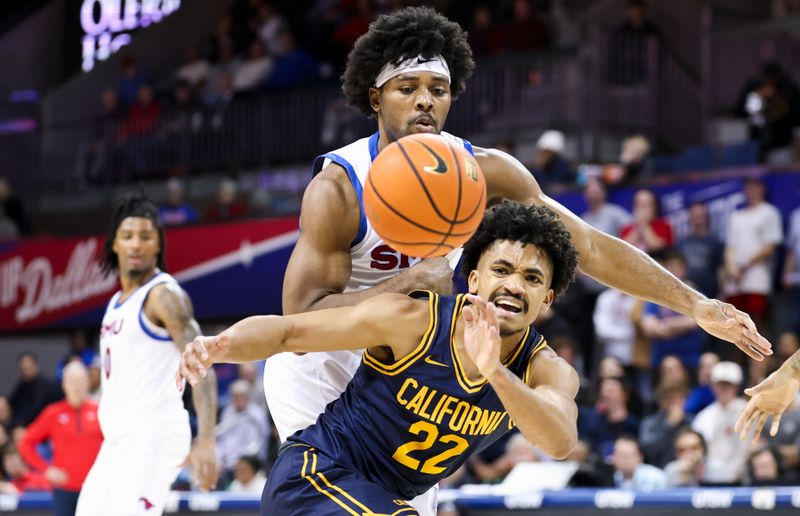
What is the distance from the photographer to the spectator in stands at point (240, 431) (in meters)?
11.9

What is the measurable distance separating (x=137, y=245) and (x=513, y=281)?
353 cm

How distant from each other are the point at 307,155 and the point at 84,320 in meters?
3.43

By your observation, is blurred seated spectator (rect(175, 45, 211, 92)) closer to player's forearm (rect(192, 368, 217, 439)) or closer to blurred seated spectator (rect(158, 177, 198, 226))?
blurred seated spectator (rect(158, 177, 198, 226))

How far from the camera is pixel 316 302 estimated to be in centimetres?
489

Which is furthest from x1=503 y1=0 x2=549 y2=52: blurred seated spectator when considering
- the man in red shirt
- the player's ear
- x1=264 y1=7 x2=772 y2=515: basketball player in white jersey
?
the player's ear

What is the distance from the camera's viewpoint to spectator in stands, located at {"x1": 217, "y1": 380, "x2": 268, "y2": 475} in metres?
11.9

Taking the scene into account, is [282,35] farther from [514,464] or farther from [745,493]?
[745,493]

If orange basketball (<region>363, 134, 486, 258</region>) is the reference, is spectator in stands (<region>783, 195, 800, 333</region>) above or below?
below

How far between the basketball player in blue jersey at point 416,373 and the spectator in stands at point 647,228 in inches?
256

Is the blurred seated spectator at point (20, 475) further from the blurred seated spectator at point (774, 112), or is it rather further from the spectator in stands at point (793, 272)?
the blurred seated spectator at point (774, 112)

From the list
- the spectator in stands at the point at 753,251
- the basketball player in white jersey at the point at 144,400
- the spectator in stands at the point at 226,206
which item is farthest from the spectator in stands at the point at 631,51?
the basketball player in white jersey at the point at 144,400

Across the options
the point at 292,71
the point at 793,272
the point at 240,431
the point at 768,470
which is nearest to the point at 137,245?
the point at 768,470

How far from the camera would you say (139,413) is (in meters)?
7.18

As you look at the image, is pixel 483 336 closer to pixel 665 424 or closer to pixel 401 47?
pixel 401 47
